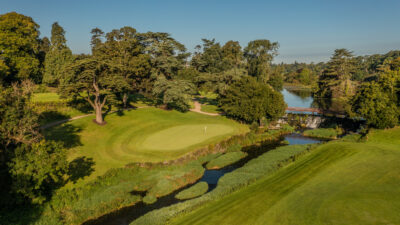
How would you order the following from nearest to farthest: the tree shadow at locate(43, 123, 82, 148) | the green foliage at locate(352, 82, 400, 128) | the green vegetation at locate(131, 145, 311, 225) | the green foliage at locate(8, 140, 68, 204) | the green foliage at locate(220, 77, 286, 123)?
the green foliage at locate(8, 140, 68, 204)
the green vegetation at locate(131, 145, 311, 225)
the tree shadow at locate(43, 123, 82, 148)
the green foliage at locate(352, 82, 400, 128)
the green foliage at locate(220, 77, 286, 123)

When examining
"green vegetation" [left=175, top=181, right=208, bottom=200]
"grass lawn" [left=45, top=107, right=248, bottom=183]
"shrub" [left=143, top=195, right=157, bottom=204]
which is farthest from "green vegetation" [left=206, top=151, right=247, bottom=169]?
"shrub" [left=143, top=195, right=157, bottom=204]

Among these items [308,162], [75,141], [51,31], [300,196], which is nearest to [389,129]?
[308,162]

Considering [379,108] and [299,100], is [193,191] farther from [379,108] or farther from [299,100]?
[299,100]

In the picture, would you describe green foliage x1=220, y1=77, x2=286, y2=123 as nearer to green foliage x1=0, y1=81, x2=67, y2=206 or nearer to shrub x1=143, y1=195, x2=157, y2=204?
shrub x1=143, y1=195, x2=157, y2=204

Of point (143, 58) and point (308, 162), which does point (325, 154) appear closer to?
point (308, 162)

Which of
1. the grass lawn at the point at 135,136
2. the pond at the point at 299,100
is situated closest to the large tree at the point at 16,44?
the grass lawn at the point at 135,136

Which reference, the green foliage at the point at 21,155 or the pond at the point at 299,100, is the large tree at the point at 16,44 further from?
the pond at the point at 299,100
